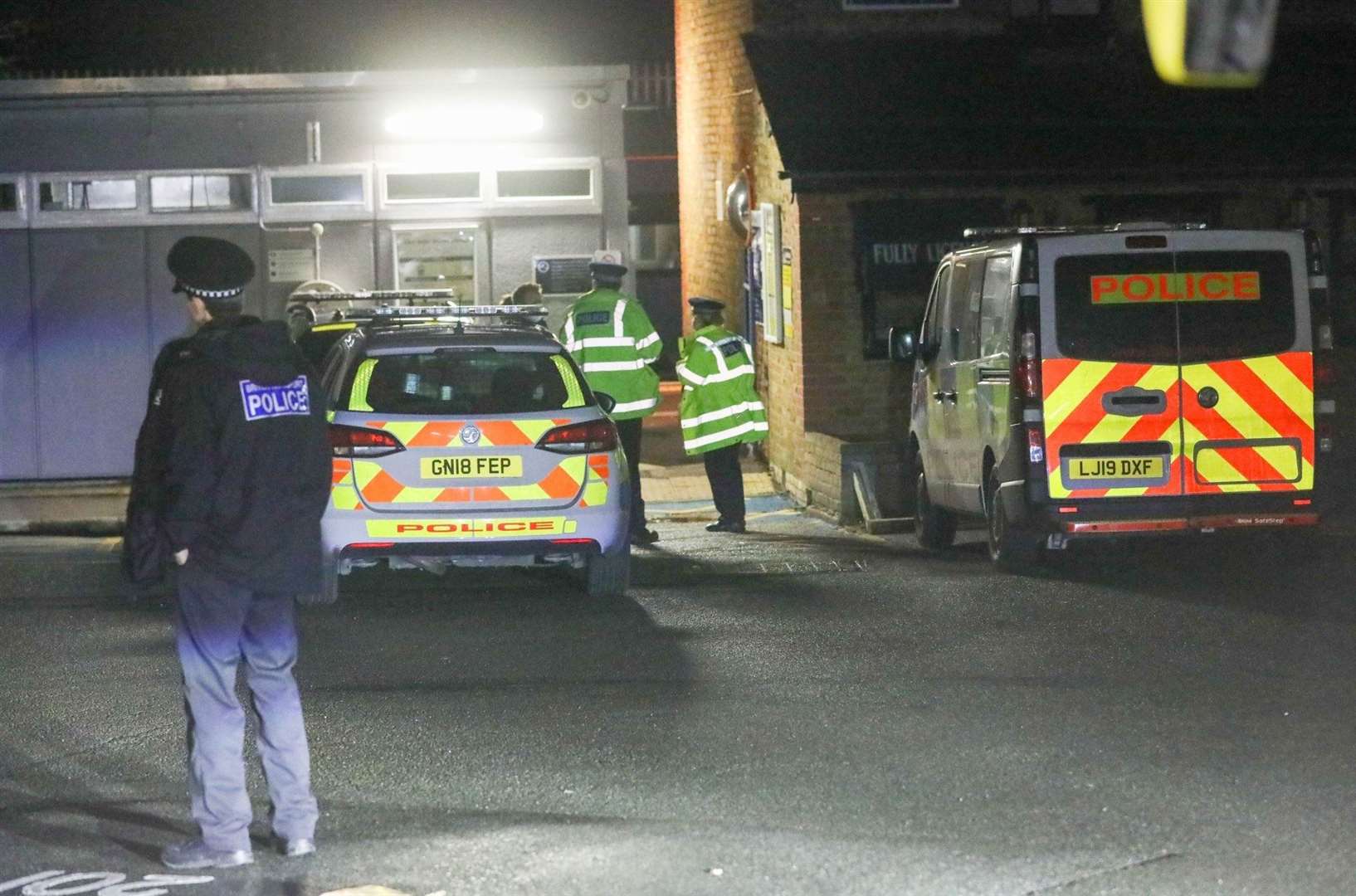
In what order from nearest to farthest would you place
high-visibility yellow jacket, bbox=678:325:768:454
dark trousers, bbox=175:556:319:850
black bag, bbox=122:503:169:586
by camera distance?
black bag, bbox=122:503:169:586 < dark trousers, bbox=175:556:319:850 < high-visibility yellow jacket, bbox=678:325:768:454

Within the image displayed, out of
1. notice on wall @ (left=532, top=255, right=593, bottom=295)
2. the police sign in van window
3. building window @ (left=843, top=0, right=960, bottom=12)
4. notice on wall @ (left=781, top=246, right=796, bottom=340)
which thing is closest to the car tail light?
the police sign in van window

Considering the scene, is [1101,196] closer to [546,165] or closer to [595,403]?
[546,165]

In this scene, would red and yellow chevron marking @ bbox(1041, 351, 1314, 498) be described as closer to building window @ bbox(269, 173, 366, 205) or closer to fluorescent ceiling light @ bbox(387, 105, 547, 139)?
fluorescent ceiling light @ bbox(387, 105, 547, 139)

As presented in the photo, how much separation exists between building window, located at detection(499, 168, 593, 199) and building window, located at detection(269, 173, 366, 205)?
1.21 meters

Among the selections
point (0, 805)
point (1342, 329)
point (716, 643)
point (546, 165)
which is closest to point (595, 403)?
point (716, 643)

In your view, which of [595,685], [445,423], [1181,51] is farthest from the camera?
[445,423]

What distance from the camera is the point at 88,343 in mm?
19328

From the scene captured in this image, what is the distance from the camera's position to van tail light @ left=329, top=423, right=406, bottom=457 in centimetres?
1142

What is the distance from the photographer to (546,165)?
18969 mm

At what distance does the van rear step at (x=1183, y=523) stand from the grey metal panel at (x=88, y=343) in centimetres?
978

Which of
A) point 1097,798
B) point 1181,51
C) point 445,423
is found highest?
point 1181,51

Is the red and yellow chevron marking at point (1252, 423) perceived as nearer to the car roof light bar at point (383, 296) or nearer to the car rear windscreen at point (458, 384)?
the car rear windscreen at point (458, 384)

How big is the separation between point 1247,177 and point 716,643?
9252 millimetres

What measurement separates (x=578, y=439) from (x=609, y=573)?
A: 794 millimetres
